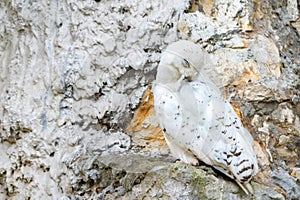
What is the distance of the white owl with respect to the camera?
115cm

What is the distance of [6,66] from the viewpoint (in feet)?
5.22

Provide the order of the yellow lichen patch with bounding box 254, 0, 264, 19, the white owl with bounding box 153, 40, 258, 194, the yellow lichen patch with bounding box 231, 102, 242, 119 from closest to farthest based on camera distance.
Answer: the white owl with bounding box 153, 40, 258, 194 < the yellow lichen patch with bounding box 231, 102, 242, 119 < the yellow lichen patch with bounding box 254, 0, 264, 19

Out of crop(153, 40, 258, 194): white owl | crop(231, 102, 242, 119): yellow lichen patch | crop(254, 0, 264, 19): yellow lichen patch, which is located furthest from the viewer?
crop(254, 0, 264, 19): yellow lichen patch

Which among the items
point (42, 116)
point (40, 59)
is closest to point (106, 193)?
point (42, 116)

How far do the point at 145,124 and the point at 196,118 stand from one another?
251mm

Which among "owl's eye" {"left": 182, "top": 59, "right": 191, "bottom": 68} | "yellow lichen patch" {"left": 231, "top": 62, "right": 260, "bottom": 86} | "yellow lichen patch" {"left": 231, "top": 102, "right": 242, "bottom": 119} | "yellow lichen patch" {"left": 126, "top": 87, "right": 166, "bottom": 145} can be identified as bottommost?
"yellow lichen patch" {"left": 126, "top": 87, "right": 166, "bottom": 145}

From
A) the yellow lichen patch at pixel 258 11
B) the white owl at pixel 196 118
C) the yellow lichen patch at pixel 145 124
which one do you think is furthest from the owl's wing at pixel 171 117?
the yellow lichen patch at pixel 258 11

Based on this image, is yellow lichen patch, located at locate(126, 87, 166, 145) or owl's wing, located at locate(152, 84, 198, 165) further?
yellow lichen patch, located at locate(126, 87, 166, 145)

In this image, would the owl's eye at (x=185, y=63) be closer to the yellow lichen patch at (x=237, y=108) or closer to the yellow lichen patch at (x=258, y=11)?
the yellow lichen patch at (x=237, y=108)

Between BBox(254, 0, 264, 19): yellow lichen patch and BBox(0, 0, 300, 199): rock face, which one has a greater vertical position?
BBox(254, 0, 264, 19): yellow lichen patch

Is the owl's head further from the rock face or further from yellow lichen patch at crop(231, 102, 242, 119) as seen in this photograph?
yellow lichen patch at crop(231, 102, 242, 119)

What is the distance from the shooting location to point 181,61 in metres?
1.17

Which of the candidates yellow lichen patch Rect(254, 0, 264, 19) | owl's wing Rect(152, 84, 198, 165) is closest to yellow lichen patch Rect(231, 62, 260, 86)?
yellow lichen patch Rect(254, 0, 264, 19)

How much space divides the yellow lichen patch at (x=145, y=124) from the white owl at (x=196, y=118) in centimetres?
19
